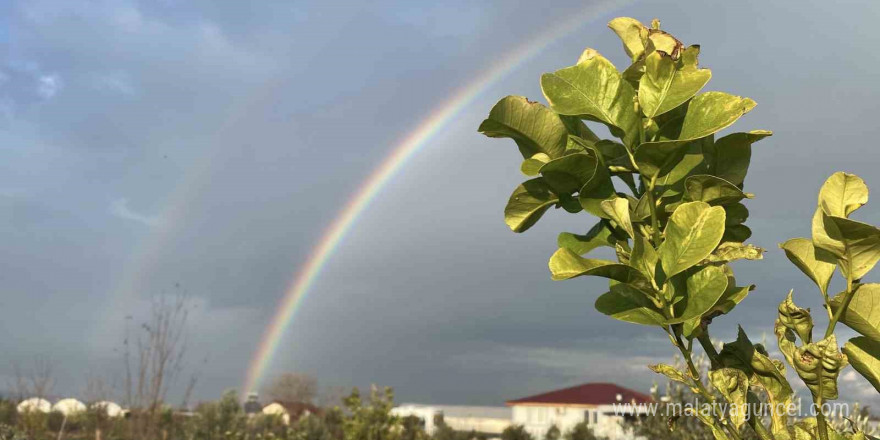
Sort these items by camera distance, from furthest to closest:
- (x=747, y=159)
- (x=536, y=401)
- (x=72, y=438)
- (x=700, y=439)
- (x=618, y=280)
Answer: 1. (x=536, y=401)
2. (x=72, y=438)
3. (x=700, y=439)
4. (x=747, y=159)
5. (x=618, y=280)

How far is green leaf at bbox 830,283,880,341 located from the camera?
109 cm

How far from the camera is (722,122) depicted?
44.2 inches

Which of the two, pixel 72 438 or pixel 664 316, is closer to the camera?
pixel 664 316

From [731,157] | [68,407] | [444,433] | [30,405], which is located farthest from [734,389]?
[68,407]

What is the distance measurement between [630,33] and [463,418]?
35.1 m

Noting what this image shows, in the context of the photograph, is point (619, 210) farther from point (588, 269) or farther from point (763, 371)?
point (763, 371)

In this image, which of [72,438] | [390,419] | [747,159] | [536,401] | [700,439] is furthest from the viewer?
[536,401]

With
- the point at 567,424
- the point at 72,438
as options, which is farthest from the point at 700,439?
the point at 567,424

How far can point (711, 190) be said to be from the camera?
3.87 ft

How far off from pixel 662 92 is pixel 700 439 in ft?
28.1

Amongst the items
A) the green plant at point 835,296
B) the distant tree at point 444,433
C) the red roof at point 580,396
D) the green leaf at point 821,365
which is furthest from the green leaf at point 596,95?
the red roof at point 580,396

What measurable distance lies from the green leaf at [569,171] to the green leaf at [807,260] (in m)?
0.35

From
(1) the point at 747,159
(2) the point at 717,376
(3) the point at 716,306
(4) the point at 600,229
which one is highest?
(1) the point at 747,159

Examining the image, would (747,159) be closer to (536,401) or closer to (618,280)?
(618,280)
